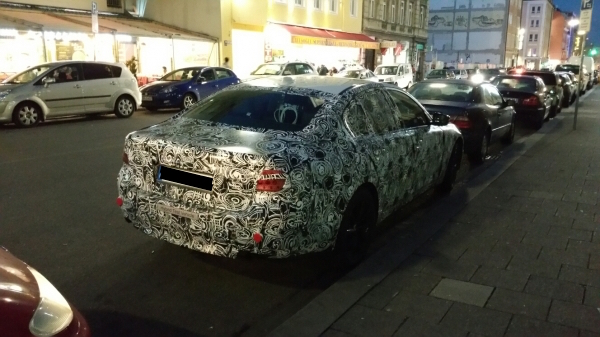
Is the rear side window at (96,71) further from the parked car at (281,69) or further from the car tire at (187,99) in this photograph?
the parked car at (281,69)

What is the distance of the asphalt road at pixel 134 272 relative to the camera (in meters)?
3.94

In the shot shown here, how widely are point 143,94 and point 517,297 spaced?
15.8 m

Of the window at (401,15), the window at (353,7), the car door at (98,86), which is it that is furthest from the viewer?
the window at (401,15)

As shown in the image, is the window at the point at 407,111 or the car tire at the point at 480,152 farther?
the car tire at the point at 480,152

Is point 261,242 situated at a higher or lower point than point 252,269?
higher

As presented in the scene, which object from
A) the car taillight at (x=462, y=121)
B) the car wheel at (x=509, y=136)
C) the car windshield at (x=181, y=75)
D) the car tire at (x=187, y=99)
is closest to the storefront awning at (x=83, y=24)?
the car windshield at (x=181, y=75)

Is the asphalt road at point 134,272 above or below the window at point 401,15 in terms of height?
below

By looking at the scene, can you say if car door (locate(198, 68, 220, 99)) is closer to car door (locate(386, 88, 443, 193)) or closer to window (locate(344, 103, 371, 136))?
car door (locate(386, 88, 443, 193))

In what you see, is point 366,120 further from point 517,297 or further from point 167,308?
point 167,308

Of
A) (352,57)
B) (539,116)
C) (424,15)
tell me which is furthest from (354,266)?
(424,15)

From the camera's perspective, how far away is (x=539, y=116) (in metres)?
14.8

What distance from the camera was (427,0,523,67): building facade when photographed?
244 feet

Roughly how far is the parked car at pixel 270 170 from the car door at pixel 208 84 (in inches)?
538

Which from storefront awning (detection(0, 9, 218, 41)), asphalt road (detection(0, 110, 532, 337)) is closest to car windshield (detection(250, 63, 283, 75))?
storefront awning (detection(0, 9, 218, 41))
